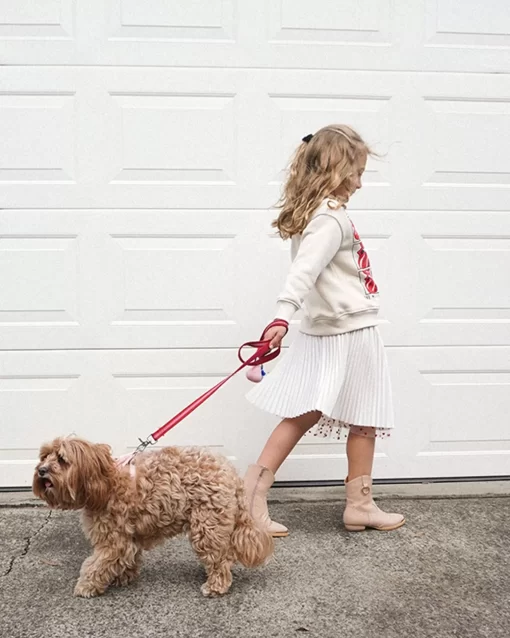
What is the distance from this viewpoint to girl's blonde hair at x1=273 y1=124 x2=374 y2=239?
3068mm

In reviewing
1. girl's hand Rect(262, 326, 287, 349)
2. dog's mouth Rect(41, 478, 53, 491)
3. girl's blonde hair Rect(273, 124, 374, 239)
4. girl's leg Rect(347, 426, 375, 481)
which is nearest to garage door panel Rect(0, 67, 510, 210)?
girl's blonde hair Rect(273, 124, 374, 239)

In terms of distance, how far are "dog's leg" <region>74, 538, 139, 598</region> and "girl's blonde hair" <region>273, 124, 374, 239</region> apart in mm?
1419

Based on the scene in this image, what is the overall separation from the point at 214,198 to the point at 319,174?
686 mm

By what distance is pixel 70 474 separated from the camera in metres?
2.40

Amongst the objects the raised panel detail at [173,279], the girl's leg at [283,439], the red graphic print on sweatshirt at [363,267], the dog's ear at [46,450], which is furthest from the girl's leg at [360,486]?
the dog's ear at [46,450]

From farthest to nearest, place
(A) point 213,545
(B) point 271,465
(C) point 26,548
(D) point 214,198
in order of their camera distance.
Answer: (D) point 214,198, (B) point 271,465, (C) point 26,548, (A) point 213,545

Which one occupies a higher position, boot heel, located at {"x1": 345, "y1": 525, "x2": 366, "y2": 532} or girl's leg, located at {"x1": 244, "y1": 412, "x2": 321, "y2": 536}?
girl's leg, located at {"x1": 244, "y1": 412, "x2": 321, "y2": 536}

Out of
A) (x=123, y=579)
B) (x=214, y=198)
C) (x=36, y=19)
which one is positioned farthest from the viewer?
(x=214, y=198)

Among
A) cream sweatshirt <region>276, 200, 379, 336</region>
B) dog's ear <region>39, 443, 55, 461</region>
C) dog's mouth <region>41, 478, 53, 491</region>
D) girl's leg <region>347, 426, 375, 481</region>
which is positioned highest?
cream sweatshirt <region>276, 200, 379, 336</region>

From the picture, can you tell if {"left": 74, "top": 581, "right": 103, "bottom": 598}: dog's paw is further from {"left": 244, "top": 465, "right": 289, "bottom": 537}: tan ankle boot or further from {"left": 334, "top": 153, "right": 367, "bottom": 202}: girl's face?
{"left": 334, "top": 153, "right": 367, "bottom": 202}: girl's face

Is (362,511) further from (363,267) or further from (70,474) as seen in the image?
(70,474)

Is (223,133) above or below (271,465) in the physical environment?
above

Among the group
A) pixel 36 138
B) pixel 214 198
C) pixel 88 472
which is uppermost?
pixel 36 138

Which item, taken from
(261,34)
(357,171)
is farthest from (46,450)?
(261,34)
